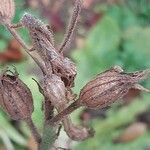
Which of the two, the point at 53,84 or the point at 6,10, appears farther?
the point at 6,10

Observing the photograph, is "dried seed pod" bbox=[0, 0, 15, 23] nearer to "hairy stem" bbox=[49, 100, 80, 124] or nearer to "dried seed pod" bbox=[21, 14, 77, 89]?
"dried seed pod" bbox=[21, 14, 77, 89]

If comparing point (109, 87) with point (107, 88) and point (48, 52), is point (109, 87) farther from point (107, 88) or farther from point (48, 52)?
point (48, 52)

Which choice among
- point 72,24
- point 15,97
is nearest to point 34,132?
point 15,97

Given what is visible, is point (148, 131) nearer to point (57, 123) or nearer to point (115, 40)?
point (115, 40)

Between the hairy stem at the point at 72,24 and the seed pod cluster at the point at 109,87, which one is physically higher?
the hairy stem at the point at 72,24

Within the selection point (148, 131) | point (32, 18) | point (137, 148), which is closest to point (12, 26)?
point (32, 18)

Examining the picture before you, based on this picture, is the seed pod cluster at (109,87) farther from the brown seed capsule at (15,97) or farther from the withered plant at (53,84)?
the brown seed capsule at (15,97)

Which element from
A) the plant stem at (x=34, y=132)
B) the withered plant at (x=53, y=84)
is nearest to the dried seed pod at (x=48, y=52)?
the withered plant at (x=53, y=84)
